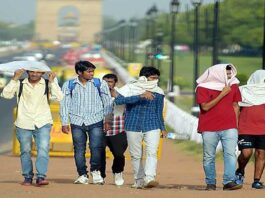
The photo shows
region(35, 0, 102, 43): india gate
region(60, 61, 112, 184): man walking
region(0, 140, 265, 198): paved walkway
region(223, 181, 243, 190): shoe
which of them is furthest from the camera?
region(35, 0, 102, 43): india gate

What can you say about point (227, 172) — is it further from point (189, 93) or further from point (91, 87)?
point (189, 93)

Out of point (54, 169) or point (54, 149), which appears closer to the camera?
point (54, 169)

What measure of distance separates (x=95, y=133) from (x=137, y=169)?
2.11 ft

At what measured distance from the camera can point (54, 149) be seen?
19234mm

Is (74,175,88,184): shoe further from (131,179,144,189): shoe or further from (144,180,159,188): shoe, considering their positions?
(144,180,159,188): shoe

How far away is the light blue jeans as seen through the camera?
11.6 metres

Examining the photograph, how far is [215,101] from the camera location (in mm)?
11234

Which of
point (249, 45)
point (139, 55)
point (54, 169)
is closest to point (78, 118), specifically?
point (54, 169)

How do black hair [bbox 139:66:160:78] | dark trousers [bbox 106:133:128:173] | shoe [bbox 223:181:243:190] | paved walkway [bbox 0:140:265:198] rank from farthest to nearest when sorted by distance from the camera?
1. dark trousers [bbox 106:133:128:173]
2. black hair [bbox 139:66:160:78]
3. shoe [bbox 223:181:243:190]
4. paved walkway [bbox 0:140:265:198]

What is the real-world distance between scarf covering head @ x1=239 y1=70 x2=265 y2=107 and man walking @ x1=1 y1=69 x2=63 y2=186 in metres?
2.08

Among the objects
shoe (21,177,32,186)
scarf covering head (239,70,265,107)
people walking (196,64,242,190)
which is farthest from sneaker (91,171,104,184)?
scarf covering head (239,70,265,107)

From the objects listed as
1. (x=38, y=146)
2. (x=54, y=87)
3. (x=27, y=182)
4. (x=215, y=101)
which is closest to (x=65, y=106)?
(x=54, y=87)

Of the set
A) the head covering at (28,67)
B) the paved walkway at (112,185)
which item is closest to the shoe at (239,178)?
the paved walkway at (112,185)

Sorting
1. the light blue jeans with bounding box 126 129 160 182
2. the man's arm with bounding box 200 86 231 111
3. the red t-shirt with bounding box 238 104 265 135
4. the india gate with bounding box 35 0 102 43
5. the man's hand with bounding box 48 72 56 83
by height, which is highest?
the man's hand with bounding box 48 72 56 83
